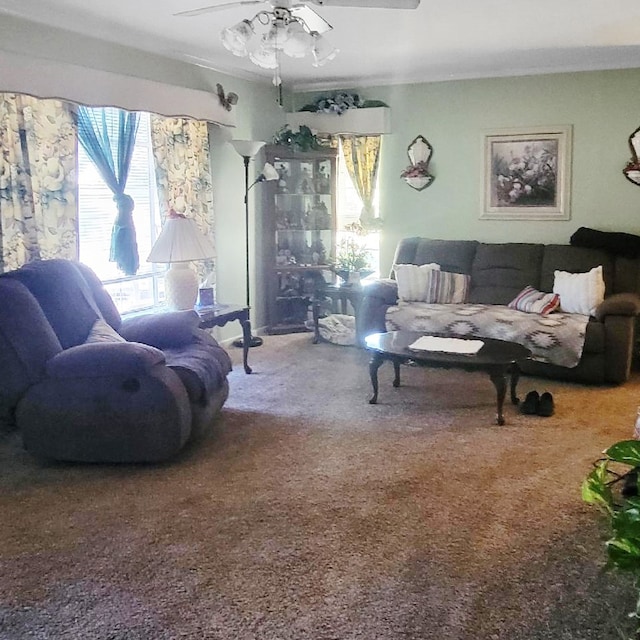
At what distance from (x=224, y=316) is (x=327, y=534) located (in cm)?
233

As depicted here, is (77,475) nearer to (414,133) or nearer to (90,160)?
(90,160)

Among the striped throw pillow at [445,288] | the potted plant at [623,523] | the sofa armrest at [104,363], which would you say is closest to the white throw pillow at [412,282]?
the striped throw pillow at [445,288]

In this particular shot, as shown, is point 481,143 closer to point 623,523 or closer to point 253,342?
point 253,342

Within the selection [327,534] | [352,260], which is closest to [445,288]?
[352,260]

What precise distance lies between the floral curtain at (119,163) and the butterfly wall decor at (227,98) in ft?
3.06

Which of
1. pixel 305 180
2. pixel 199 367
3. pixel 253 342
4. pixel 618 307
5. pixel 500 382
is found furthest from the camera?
pixel 305 180

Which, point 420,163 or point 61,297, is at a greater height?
point 420,163

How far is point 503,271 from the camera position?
233 inches

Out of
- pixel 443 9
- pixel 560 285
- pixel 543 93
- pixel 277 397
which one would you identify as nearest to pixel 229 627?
pixel 277 397

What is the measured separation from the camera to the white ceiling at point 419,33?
404 centimetres

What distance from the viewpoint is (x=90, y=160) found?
15.8 ft

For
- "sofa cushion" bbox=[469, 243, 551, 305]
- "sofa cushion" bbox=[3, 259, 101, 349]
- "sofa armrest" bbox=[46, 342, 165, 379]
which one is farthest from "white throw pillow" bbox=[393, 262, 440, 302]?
"sofa armrest" bbox=[46, 342, 165, 379]

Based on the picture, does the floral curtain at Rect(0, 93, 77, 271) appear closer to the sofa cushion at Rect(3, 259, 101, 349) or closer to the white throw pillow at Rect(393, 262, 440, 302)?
the sofa cushion at Rect(3, 259, 101, 349)

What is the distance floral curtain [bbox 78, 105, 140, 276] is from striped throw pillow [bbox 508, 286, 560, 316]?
285 cm
